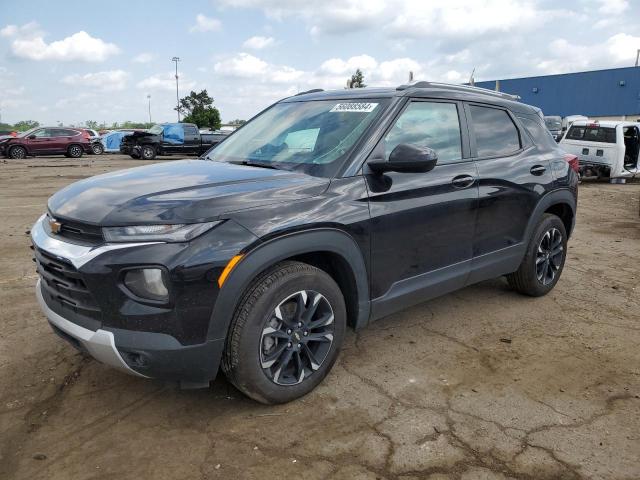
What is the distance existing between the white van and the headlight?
577 inches

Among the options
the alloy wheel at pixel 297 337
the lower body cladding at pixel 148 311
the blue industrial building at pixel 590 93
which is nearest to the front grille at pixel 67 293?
the lower body cladding at pixel 148 311

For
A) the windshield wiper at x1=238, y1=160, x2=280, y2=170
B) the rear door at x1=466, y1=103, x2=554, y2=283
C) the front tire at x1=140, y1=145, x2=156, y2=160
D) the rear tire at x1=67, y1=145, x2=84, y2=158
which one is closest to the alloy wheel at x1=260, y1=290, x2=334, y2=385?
the windshield wiper at x1=238, y1=160, x2=280, y2=170

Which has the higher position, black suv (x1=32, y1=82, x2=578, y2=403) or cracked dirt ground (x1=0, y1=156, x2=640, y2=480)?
black suv (x1=32, y1=82, x2=578, y2=403)

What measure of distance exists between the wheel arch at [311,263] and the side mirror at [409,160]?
1.61 ft

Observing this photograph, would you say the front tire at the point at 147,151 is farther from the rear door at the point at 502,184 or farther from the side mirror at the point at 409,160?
the side mirror at the point at 409,160

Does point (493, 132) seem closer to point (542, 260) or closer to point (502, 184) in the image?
point (502, 184)

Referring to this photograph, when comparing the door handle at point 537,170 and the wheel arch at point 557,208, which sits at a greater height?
the door handle at point 537,170

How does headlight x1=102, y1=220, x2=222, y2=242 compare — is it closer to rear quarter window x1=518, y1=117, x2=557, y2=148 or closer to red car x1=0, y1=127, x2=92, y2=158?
rear quarter window x1=518, y1=117, x2=557, y2=148

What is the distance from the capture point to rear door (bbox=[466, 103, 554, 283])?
12.7 feet

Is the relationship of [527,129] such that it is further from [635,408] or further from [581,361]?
[635,408]

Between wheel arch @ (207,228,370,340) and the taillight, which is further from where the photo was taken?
the taillight

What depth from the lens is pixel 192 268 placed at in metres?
2.38

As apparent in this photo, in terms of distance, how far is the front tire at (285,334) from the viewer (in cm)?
263

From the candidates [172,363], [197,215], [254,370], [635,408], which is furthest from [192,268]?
[635,408]
